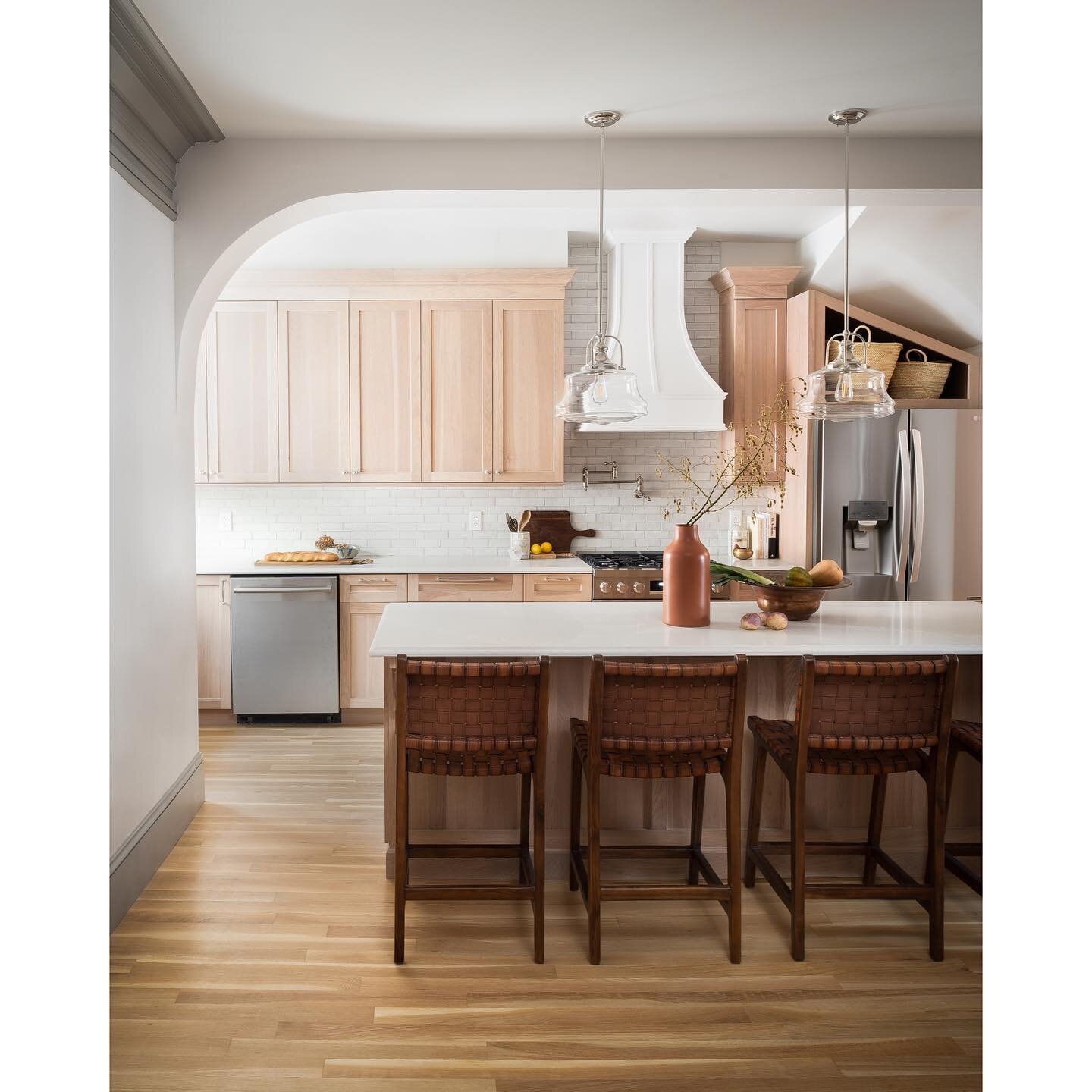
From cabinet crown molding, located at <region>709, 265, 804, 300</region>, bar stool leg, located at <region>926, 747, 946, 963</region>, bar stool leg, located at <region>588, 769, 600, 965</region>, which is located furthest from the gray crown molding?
bar stool leg, located at <region>926, 747, 946, 963</region>

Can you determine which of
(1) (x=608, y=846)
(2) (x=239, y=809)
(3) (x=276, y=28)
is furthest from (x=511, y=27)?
(2) (x=239, y=809)

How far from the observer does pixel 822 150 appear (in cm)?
326

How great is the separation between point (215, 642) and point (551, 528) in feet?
6.98

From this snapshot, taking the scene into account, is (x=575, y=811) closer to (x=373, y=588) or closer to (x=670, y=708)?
(x=670, y=708)

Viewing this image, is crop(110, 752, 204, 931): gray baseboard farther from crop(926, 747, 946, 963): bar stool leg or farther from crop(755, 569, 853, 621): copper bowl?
crop(926, 747, 946, 963): bar stool leg

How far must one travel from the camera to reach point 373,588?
479 cm

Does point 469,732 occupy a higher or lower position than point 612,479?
lower

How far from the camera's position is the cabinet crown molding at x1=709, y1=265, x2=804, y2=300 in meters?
4.95

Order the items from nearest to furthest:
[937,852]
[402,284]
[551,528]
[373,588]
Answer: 1. [937,852]
2. [373,588]
3. [402,284]
4. [551,528]

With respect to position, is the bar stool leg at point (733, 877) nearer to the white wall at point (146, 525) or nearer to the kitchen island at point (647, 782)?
the kitchen island at point (647, 782)

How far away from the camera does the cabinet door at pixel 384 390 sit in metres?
4.97

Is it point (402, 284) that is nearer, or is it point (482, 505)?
point (402, 284)

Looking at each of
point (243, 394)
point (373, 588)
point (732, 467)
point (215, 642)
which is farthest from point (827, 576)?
point (243, 394)
